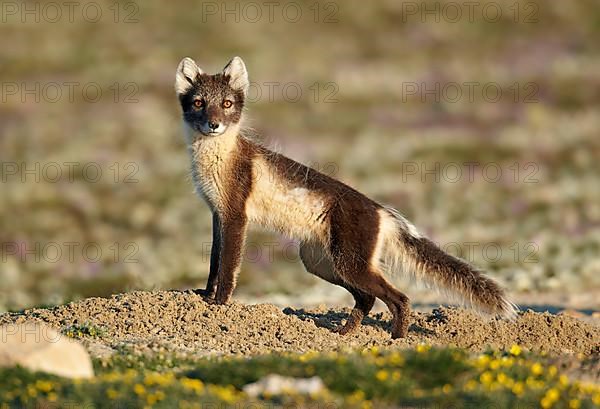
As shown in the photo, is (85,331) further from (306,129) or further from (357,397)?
(306,129)

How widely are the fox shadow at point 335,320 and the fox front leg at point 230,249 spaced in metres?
1.11

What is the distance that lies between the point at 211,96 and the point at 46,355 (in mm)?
4344

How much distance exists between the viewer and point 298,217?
34.4 ft

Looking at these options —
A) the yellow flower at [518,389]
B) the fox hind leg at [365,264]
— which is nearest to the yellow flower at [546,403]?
the yellow flower at [518,389]

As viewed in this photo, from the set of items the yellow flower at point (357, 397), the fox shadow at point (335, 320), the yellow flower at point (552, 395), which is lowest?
the fox shadow at point (335, 320)

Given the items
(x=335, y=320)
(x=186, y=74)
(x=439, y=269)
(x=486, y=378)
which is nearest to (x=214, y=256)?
(x=335, y=320)

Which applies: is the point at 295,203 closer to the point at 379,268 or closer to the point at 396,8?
the point at 379,268

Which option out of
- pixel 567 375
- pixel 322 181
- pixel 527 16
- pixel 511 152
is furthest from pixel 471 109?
pixel 567 375

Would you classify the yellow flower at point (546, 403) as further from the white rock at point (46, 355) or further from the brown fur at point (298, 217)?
the white rock at point (46, 355)

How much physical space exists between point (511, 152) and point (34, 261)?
17.4 metres

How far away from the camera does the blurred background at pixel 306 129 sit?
21.2m

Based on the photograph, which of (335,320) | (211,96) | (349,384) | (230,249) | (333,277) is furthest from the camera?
(335,320)

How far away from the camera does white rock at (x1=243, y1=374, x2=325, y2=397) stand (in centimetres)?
671

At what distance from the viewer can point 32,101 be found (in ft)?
122
